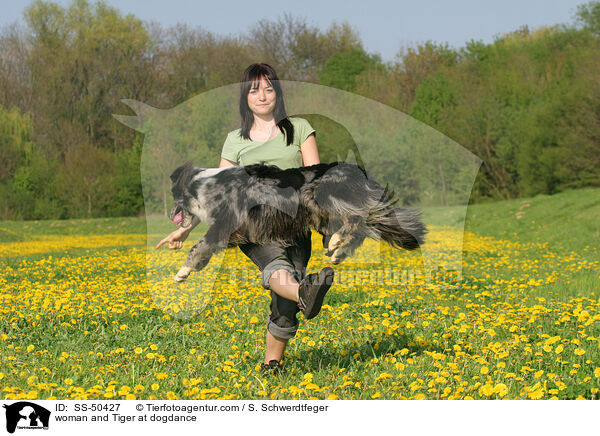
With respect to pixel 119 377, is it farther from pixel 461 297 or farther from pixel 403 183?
pixel 403 183

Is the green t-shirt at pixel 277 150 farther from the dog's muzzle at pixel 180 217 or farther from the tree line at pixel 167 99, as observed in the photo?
the tree line at pixel 167 99

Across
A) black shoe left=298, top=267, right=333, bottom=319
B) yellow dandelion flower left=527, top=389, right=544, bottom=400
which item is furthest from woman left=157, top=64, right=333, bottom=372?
yellow dandelion flower left=527, top=389, right=544, bottom=400

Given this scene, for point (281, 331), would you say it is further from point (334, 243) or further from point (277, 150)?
point (277, 150)

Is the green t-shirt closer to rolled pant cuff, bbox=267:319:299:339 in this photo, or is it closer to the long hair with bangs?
the long hair with bangs

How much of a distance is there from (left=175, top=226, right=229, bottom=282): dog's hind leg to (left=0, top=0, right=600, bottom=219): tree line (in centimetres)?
2491

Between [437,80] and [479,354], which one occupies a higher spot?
[437,80]

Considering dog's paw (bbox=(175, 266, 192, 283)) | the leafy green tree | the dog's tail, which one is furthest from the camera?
the leafy green tree

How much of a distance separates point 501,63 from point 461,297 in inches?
1429

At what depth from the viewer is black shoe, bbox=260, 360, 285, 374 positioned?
175 inches

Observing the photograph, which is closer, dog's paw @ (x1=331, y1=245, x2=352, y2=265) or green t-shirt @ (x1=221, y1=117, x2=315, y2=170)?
dog's paw @ (x1=331, y1=245, x2=352, y2=265)

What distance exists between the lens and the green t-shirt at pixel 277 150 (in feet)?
14.4

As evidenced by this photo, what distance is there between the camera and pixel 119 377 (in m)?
4.40

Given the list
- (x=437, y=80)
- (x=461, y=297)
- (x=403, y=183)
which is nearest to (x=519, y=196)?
(x=437, y=80)
